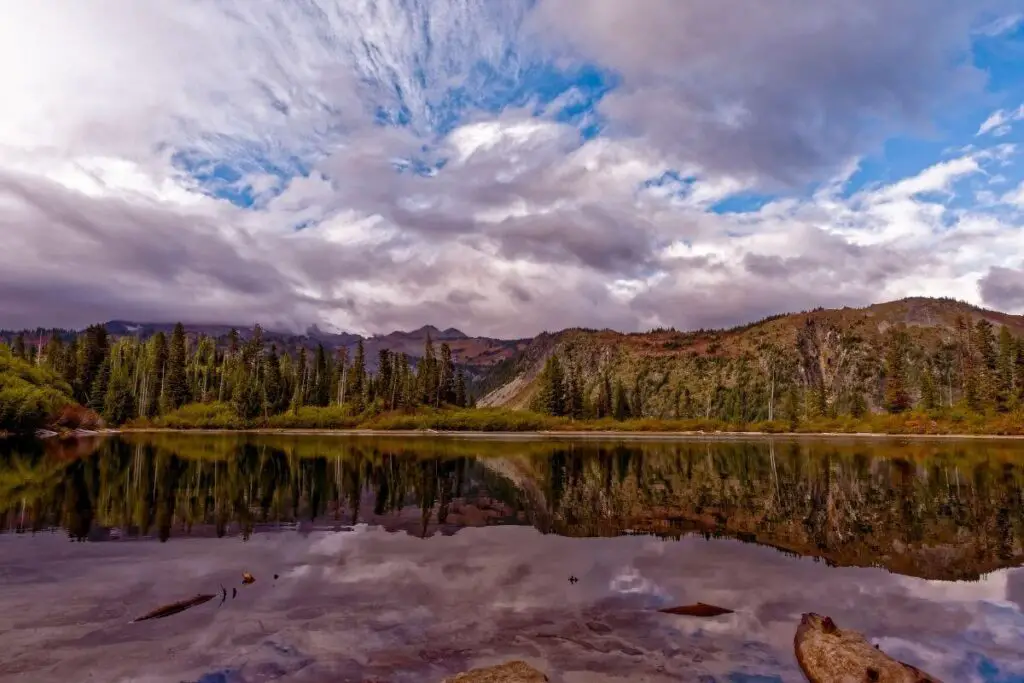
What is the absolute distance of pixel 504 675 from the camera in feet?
42.0

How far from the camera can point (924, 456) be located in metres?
73.7

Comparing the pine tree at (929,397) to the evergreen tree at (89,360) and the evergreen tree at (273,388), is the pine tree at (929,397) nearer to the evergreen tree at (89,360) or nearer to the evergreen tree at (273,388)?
the evergreen tree at (273,388)

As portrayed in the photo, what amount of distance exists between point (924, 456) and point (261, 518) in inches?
3001

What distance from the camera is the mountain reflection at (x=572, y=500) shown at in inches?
1118

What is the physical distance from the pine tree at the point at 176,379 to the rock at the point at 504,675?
17322cm

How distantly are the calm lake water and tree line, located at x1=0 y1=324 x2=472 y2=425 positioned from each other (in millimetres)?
114761

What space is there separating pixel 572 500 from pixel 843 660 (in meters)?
27.9

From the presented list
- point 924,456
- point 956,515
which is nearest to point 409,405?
point 924,456

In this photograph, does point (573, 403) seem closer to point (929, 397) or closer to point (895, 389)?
point (895, 389)

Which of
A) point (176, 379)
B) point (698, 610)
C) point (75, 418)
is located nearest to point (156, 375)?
point (176, 379)

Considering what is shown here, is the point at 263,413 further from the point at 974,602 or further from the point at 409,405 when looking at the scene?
the point at 974,602

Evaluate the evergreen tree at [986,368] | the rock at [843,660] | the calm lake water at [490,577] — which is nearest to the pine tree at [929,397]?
the evergreen tree at [986,368]

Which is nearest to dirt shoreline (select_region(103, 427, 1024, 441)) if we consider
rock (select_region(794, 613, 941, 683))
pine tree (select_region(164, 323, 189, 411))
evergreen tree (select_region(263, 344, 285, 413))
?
evergreen tree (select_region(263, 344, 285, 413))

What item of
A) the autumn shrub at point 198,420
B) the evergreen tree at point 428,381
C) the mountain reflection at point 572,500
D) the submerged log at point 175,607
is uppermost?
the evergreen tree at point 428,381
